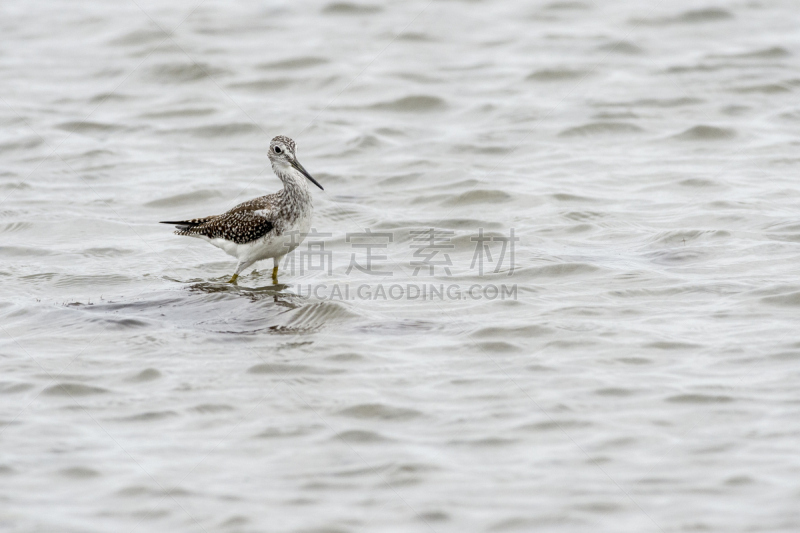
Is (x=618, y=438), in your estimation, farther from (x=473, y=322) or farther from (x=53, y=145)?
(x=53, y=145)

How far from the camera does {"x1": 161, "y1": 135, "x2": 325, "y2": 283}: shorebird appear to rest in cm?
978

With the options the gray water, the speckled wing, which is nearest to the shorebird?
the speckled wing

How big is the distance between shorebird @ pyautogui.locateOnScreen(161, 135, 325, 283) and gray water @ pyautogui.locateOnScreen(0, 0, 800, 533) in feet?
1.54

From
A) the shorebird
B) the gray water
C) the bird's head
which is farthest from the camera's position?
the bird's head

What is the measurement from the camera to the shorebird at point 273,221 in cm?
978

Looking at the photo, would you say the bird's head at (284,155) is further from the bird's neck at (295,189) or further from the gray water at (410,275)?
the gray water at (410,275)

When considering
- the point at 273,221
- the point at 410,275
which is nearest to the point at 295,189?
the point at 273,221

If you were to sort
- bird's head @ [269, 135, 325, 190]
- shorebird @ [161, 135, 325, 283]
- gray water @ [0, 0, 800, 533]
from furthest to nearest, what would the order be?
bird's head @ [269, 135, 325, 190], shorebird @ [161, 135, 325, 283], gray water @ [0, 0, 800, 533]

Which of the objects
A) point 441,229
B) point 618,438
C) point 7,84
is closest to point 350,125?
point 441,229

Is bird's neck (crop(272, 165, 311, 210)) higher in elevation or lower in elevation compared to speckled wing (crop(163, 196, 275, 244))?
higher

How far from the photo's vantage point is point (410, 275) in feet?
33.3

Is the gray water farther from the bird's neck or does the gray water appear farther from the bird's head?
the bird's head

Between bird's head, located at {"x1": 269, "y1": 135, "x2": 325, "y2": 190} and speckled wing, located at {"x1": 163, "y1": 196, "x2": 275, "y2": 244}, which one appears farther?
bird's head, located at {"x1": 269, "y1": 135, "x2": 325, "y2": 190}

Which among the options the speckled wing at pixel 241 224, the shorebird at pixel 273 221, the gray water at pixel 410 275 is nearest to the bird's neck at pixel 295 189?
the shorebird at pixel 273 221
